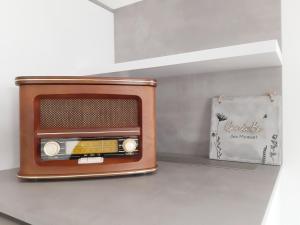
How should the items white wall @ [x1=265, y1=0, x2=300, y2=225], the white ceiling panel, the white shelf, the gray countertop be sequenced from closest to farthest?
the gray countertop → the white shelf → white wall @ [x1=265, y1=0, x2=300, y2=225] → the white ceiling panel

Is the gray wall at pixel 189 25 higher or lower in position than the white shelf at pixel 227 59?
higher

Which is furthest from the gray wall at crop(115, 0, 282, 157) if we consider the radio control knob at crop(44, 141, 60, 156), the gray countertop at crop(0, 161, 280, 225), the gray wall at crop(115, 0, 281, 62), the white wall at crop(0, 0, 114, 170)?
the radio control knob at crop(44, 141, 60, 156)

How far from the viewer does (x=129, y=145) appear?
73 cm

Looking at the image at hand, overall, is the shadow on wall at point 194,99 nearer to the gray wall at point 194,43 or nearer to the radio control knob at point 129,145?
the gray wall at point 194,43

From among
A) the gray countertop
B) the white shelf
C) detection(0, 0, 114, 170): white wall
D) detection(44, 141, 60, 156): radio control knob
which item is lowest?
the gray countertop

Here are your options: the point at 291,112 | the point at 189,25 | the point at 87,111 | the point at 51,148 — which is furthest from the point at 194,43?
the point at 51,148

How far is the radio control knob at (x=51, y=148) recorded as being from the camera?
690mm

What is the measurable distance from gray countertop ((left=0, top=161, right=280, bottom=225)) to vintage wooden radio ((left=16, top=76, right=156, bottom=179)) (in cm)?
4

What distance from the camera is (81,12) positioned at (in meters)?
1.15

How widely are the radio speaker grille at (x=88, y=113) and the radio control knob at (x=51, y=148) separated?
0.16ft

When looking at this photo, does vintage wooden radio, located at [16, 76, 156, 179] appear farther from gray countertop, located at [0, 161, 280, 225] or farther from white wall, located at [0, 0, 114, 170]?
white wall, located at [0, 0, 114, 170]

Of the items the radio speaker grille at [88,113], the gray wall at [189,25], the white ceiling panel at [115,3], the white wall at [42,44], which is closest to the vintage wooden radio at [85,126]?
the radio speaker grille at [88,113]

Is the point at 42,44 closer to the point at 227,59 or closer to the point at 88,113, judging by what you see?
the point at 88,113

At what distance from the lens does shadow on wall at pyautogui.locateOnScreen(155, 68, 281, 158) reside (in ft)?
2.99
